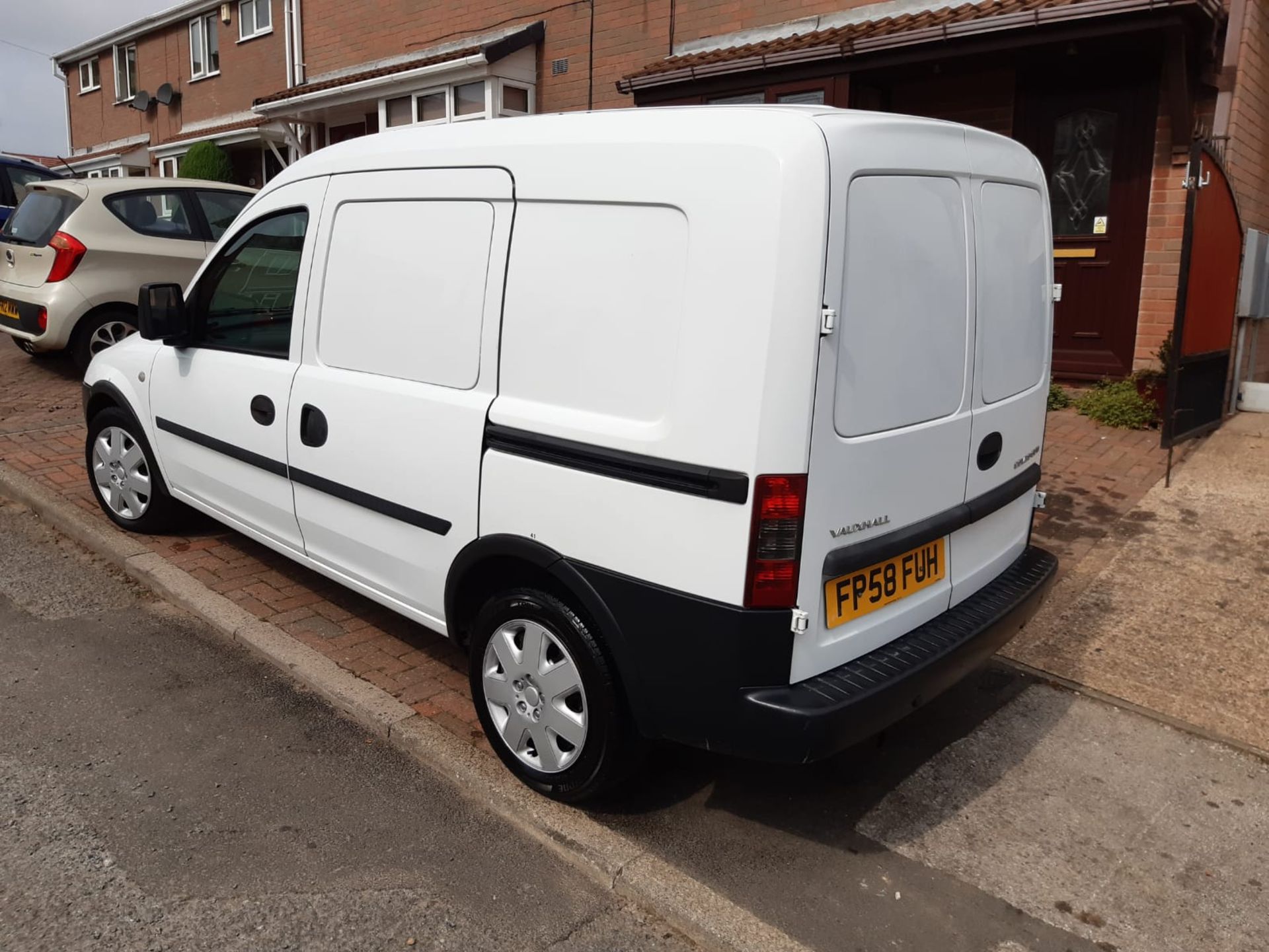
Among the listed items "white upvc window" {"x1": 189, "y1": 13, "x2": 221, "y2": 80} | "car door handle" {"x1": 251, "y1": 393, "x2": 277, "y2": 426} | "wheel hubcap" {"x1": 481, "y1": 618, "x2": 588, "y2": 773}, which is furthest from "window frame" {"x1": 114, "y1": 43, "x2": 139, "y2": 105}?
"wheel hubcap" {"x1": 481, "y1": 618, "x2": 588, "y2": 773}

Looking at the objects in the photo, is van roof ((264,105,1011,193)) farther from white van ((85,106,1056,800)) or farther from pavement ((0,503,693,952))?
pavement ((0,503,693,952))

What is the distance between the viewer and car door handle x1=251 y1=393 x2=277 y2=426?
410 centimetres

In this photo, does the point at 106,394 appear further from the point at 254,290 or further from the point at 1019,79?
the point at 1019,79

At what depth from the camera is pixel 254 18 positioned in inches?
765

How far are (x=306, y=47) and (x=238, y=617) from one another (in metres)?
15.6

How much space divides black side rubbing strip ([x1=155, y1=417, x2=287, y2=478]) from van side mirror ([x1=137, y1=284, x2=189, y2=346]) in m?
0.45

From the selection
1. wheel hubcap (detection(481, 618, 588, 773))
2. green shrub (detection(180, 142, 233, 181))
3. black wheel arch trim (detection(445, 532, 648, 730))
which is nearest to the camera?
black wheel arch trim (detection(445, 532, 648, 730))

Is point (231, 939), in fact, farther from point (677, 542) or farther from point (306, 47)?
point (306, 47)

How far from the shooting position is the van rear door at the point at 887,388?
2588mm

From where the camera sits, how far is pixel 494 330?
314 centimetres

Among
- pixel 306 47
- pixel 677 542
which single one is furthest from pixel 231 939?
pixel 306 47

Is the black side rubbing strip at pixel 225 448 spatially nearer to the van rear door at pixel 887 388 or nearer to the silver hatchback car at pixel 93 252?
the van rear door at pixel 887 388

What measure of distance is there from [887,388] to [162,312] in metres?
3.35

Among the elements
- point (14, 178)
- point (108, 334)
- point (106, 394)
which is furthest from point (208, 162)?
point (106, 394)
